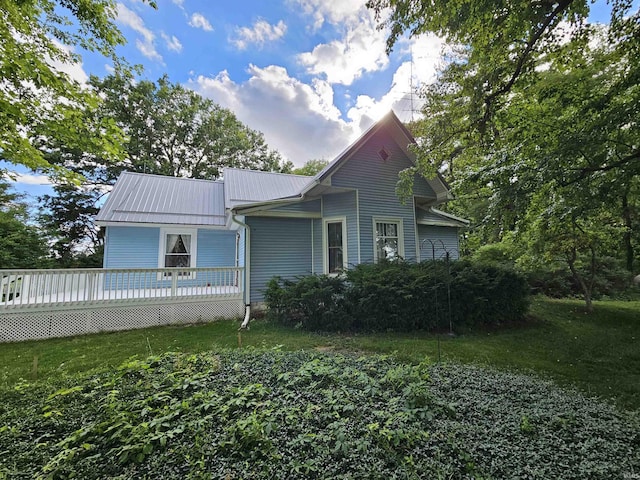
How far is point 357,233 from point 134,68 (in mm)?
7213

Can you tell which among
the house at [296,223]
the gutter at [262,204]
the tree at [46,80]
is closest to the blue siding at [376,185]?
the house at [296,223]

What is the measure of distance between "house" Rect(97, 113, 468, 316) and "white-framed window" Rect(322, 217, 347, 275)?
32mm

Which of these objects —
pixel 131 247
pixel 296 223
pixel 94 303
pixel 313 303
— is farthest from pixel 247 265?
pixel 131 247

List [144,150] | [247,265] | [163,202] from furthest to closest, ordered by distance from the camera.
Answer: [144,150], [163,202], [247,265]

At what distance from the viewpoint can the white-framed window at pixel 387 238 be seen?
29.0ft

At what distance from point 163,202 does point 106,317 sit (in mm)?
4896

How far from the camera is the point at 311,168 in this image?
31.4m

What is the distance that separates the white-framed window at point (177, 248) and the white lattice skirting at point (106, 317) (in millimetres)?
2678

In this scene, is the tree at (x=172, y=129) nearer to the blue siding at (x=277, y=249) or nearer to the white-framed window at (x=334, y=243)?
the blue siding at (x=277, y=249)

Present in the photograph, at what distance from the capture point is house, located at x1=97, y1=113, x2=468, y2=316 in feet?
28.0

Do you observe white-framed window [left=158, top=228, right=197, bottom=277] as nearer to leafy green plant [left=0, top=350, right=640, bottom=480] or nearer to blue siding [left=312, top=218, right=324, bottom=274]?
blue siding [left=312, top=218, right=324, bottom=274]

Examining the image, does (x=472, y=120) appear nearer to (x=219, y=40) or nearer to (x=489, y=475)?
(x=489, y=475)

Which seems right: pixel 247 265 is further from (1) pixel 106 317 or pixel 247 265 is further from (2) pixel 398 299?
(2) pixel 398 299

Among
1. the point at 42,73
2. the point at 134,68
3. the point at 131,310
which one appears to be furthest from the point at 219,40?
the point at 131,310
